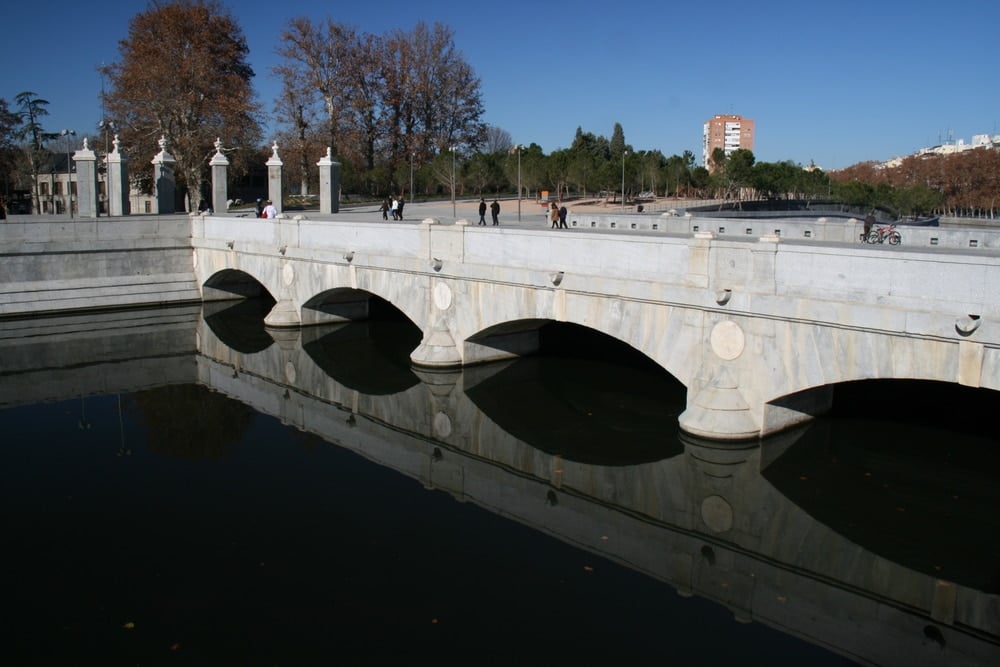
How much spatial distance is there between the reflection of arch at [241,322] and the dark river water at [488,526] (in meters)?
5.36

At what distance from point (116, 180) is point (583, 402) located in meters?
26.6

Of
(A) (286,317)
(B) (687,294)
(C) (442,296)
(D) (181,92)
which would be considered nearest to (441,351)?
(C) (442,296)

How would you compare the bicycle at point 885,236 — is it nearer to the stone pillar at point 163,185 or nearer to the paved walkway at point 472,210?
the paved walkway at point 472,210

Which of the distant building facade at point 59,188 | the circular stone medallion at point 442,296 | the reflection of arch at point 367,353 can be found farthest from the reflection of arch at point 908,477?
the distant building facade at point 59,188

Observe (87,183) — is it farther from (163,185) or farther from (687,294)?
(687,294)

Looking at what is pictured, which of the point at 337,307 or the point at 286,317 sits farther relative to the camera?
the point at 337,307

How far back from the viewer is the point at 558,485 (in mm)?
15750

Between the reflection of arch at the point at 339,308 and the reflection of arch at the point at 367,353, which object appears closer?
the reflection of arch at the point at 367,353

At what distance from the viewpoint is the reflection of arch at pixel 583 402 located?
701 inches

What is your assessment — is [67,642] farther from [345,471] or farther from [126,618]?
[345,471]

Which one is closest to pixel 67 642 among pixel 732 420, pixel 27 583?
pixel 27 583

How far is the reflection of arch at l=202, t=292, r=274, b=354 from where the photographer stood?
2839cm

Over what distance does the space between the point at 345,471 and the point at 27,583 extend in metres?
5.81

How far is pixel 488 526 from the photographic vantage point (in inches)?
547
